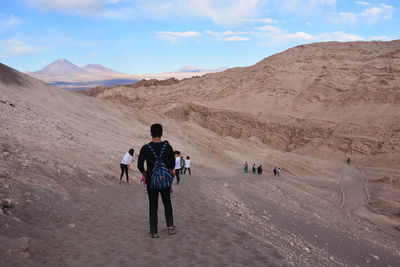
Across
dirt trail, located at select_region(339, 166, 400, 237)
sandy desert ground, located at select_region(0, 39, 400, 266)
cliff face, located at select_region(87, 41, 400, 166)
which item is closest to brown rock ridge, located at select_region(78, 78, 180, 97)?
cliff face, located at select_region(87, 41, 400, 166)

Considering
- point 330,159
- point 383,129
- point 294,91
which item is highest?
point 294,91

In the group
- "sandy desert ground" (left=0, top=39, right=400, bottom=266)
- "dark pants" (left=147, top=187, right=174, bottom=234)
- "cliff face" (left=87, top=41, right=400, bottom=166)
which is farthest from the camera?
"cliff face" (left=87, top=41, right=400, bottom=166)

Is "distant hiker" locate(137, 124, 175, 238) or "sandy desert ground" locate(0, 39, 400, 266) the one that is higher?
"distant hiker" locate(137, 124, 175, 238)

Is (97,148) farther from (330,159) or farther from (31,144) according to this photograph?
(330,159)

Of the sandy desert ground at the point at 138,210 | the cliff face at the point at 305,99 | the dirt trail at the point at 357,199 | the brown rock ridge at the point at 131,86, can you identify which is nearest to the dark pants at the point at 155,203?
the sandy desert ground at the point at 138,210

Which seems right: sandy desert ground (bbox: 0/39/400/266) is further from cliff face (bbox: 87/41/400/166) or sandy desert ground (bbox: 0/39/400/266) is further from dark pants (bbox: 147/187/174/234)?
cliff face (bbox: 87/41/400/166)

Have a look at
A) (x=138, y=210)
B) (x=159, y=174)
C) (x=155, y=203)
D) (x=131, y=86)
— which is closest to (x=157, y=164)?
(x=159, y=174)

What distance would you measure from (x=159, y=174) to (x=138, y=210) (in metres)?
2.35

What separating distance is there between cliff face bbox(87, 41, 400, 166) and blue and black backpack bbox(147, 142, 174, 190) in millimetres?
27920

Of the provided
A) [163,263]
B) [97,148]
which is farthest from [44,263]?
[97,148]

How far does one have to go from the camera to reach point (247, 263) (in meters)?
4.16

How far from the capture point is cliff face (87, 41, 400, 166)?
33.8 m

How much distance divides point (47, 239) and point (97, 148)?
31.4ft

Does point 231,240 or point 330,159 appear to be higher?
point 231,240
